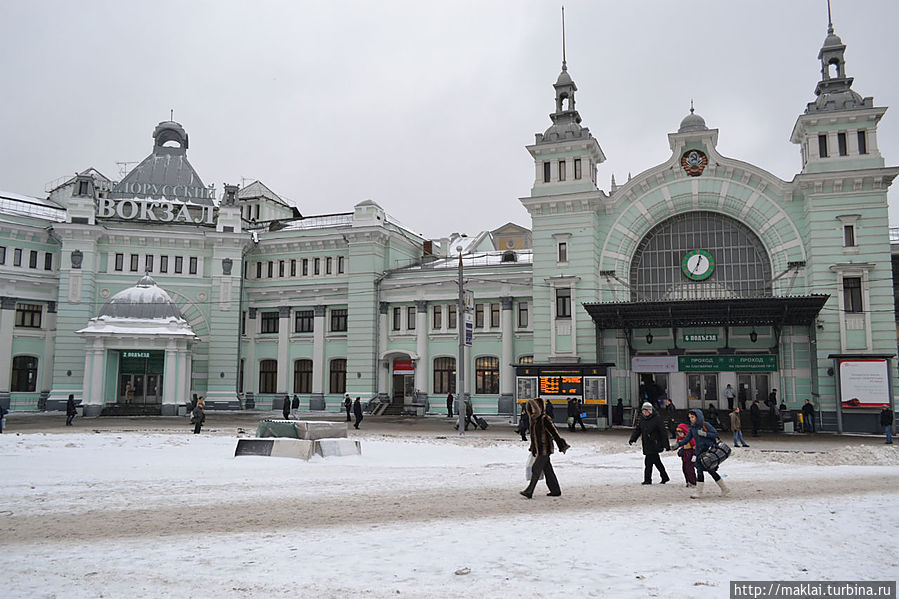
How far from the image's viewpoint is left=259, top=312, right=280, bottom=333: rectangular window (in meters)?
48.3

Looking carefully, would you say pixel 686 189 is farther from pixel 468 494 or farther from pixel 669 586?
pixel 669 586

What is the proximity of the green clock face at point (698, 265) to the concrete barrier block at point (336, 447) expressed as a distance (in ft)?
75.1

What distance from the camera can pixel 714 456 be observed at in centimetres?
1236

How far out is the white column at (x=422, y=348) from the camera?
144 ft

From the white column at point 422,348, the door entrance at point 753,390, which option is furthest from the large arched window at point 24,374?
the door entrance at point 753,390

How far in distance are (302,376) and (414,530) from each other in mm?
39122

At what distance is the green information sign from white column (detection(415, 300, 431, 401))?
16457 mm

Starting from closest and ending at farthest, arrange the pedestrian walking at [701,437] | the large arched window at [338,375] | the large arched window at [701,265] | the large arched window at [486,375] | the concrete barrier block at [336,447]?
the pedestrian walking at [701,437] → the concrete barrier block at [336,447] → the large arched window at [701,265] → the large arched window at [486,375] → the large arched window at [338,375]

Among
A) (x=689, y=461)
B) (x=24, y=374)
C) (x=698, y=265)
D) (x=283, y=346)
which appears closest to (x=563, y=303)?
(x=698, y=265)

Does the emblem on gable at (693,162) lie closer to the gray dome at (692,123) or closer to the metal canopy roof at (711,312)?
the gray dome at (692,123)

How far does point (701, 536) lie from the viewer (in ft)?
28.7

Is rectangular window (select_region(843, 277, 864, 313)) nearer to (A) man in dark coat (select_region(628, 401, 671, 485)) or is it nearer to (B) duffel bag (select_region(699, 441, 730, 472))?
(A) man in dark coat (select_region(628, 401, 671, 485))

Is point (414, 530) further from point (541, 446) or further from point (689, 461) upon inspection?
point (689, 461)

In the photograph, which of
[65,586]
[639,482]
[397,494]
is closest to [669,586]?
[65,586]
